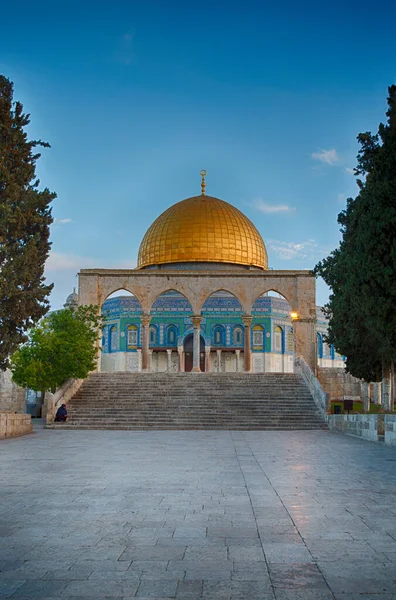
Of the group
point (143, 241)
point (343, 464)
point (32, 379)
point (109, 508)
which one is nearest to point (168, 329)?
point (143, 241)

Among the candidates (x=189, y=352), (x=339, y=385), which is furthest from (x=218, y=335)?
(x=339, y=385)

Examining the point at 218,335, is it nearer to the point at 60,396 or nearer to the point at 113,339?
the point at 113,339

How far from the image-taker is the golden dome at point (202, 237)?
108ft

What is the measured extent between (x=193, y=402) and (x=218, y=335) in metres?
18.4

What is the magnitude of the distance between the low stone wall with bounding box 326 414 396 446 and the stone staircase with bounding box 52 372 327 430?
181 centimetres

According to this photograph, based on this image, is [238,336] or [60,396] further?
[238,336]

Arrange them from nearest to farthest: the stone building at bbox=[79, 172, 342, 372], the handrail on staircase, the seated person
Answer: the seated person, the handrail on staircase, the stone building at bbox=[79, 172, 342, 372]

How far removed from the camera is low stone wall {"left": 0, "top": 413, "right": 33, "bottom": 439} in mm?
12986

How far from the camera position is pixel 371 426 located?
41.0 feet

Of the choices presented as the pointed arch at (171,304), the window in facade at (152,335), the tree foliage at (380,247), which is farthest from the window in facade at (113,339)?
the tree foliage at (380,247)

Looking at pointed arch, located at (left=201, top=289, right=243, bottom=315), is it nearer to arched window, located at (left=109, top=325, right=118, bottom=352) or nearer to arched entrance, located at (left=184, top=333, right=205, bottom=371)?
arched entrance, located at (left=184, top=333, right=205, bottom=371)

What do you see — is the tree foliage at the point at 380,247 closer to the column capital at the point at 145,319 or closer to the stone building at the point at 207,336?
the column capital at the point at 145,319

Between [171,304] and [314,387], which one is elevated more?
[171,304]

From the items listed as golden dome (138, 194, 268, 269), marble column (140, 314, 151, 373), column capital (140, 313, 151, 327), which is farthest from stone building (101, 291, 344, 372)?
column capital (140, 313, 151, 327)
